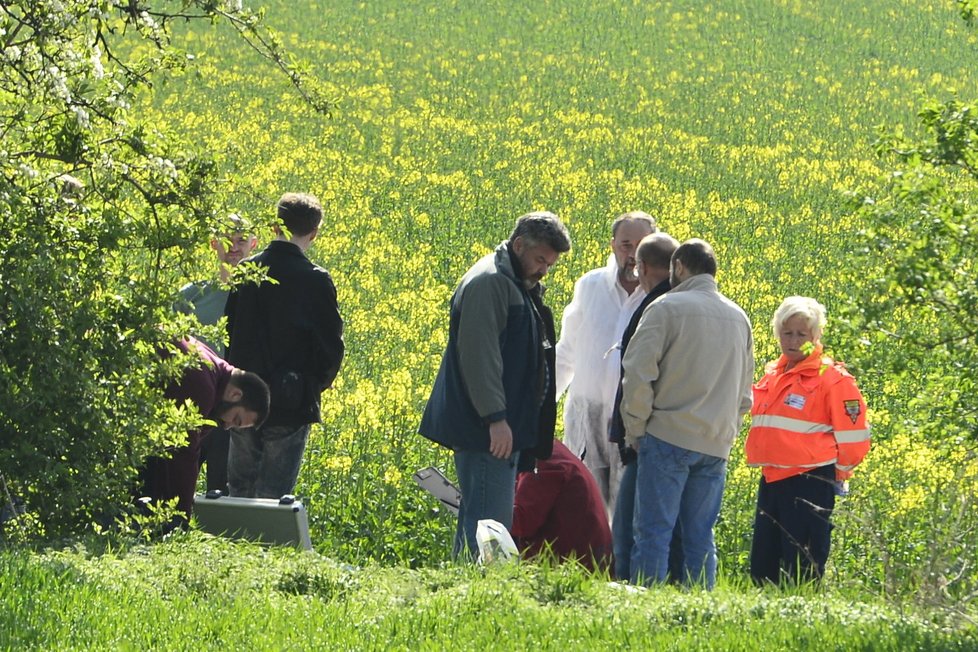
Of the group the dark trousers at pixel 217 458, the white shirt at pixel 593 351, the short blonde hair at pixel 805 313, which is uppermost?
the short blonde hair at pixel 805 313

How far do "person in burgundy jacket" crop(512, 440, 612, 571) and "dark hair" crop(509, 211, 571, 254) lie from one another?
962 millimetres

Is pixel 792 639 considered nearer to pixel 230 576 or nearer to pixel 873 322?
pixel 873 322

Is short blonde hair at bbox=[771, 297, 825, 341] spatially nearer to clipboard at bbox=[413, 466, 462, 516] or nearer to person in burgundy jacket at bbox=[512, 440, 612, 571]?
person in burgundy jacket at bbox=[512, 440, 612, 571]

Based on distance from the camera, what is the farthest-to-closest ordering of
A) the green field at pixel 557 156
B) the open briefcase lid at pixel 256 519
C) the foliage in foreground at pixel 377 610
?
the green field at pixel 557 156, the open briefcase lid at pixel 256 519, the foliage in foreground at pixel 377 610

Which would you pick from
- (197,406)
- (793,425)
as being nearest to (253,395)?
(197,406)

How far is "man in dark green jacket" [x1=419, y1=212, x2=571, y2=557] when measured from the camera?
6.50 metres

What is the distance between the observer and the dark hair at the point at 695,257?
6.86 meters

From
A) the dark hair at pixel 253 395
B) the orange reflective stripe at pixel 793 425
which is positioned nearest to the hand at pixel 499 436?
the dark hair at pixel 253 395

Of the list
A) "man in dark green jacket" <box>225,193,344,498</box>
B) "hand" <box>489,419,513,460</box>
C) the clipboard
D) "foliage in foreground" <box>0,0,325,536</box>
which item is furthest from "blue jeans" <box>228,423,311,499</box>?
"hand" <box>489,419,513,460</box>

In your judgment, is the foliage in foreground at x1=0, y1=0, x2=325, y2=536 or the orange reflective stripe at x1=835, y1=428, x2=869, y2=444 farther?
the orange reflective stripe at x1=835, y1=428, x2=869, y2=444

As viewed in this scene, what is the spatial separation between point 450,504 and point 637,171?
17.3 meters

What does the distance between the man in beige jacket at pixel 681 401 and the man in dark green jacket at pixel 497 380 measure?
47 centimetres

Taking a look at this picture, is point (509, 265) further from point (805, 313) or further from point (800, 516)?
point (800, 516)

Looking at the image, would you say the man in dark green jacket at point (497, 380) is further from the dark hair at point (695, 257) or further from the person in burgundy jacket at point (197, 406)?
the person in burgundy jacket at point (197, 406)
